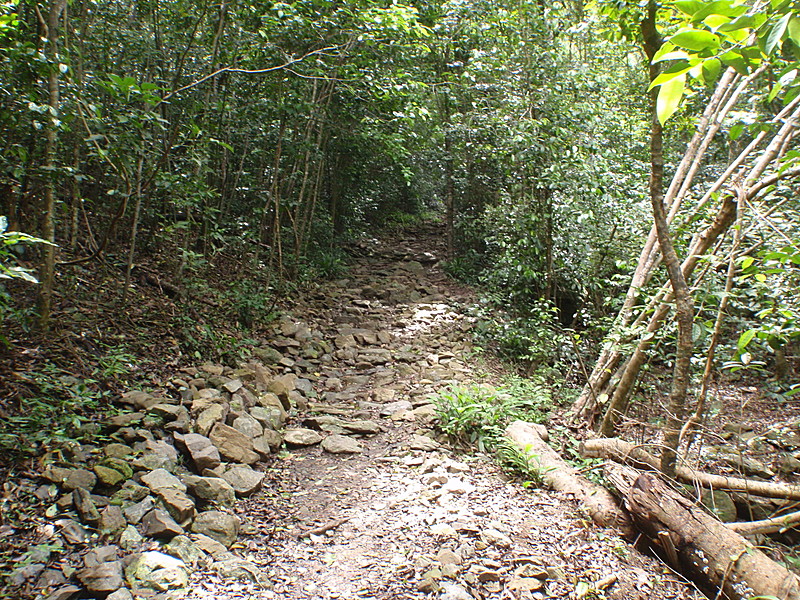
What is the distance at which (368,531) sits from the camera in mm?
3305

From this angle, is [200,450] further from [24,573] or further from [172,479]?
[24,573]

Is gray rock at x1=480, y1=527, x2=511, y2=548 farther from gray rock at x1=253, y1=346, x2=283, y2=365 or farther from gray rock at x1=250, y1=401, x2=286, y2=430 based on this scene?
gray rock at x1=253, y1=346, x2=283, y2=365

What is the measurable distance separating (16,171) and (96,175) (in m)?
2.42

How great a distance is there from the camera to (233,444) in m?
4.03

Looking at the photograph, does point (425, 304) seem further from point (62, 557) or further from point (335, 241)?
point (62, 557)

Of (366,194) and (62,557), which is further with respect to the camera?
(366,194)

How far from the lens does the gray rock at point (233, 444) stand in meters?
3.94

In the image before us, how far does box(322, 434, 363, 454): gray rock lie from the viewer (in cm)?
455

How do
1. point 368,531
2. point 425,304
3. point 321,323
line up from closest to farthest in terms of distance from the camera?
point 368,531, point 321,323, point 425,304

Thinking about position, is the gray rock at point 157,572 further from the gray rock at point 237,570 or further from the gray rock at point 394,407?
the gray rock at point 394,407

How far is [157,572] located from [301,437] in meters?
2.20

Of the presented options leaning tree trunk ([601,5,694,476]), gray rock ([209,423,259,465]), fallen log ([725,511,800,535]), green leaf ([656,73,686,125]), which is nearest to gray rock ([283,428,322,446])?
gray rock ([209,423,259,465])

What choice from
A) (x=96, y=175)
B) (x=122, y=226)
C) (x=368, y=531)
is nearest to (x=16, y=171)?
(x=96, y=175)

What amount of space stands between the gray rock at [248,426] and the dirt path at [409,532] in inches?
12.1
